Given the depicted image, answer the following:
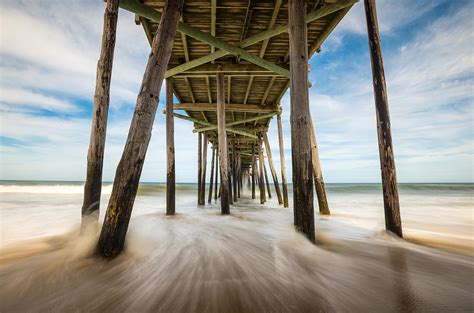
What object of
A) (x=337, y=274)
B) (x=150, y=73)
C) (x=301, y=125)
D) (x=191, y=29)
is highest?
(x=191, y=29)

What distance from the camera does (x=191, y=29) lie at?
3705 mm

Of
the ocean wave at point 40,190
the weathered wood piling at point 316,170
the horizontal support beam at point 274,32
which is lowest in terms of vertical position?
the ocean wave at point 40,190

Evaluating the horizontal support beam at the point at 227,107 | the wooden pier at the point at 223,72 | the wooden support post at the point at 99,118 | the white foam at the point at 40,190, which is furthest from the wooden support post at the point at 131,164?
the white foam at the point at 40,190

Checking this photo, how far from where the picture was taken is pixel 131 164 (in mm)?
1849

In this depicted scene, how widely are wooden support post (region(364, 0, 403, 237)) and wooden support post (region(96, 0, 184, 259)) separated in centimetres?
291

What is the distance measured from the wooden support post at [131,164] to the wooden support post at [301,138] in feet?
5.18

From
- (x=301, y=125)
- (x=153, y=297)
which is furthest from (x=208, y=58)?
(x=153, y=297)

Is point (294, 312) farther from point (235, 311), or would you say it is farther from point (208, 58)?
point (208, 58)

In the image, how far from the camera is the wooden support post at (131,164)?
71.4 inches

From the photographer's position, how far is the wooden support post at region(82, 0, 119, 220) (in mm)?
2668

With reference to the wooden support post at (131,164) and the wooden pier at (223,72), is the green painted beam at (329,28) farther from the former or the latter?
the wooden support post at (131,164)

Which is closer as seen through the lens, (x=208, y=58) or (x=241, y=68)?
(x=208, y=58)

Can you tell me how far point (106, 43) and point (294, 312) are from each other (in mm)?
3646

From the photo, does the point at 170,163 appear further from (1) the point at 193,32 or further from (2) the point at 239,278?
(2) the point at 239,278
